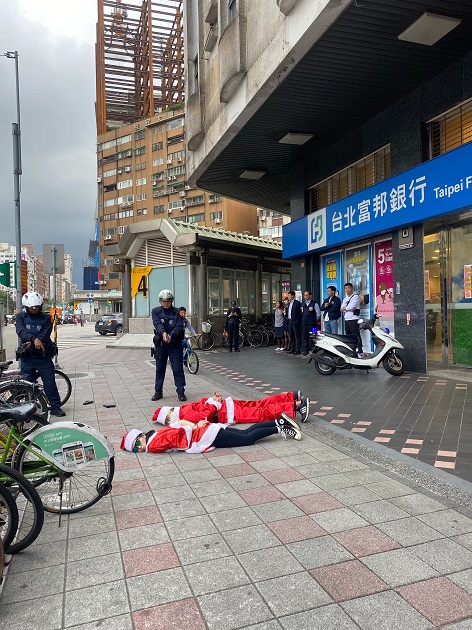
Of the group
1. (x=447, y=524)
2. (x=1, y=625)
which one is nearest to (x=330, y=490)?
(x=447, y=524)

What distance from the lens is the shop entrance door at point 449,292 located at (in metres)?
8.91

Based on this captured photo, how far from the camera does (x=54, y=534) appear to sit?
10.1 feet

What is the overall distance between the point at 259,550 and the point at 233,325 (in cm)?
1269

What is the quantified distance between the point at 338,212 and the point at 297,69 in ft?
13.9

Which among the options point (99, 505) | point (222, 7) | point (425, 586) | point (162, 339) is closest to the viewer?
point (425, 586)

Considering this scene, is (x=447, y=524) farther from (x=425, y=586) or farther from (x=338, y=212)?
(x=338, y=212)

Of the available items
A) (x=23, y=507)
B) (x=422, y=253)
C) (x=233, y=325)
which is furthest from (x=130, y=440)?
(x=233, y=325)

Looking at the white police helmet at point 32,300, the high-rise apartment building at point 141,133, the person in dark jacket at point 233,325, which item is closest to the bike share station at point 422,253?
the person in dark jacket at point 233,325

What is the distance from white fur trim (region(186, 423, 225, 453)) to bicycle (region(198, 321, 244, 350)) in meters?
11.1

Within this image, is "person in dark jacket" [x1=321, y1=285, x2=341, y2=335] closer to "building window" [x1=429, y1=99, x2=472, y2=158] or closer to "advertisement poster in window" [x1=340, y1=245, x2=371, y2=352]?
"advertisement poster in window" [x1=340, y1=245, x2=371, y2=352]

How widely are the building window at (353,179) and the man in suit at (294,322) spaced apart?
9.60ft

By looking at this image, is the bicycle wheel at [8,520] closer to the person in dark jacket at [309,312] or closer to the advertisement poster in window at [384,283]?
the advertisement poster in window at [384,283]

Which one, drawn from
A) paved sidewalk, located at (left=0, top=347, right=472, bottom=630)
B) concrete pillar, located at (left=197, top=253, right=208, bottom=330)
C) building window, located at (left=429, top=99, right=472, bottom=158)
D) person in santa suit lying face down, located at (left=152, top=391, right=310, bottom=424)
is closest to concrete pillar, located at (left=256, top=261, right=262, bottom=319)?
concrete pillar, located at (left=197, top=253, right=208, bottom=330)

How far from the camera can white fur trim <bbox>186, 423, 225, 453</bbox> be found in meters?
4.70
